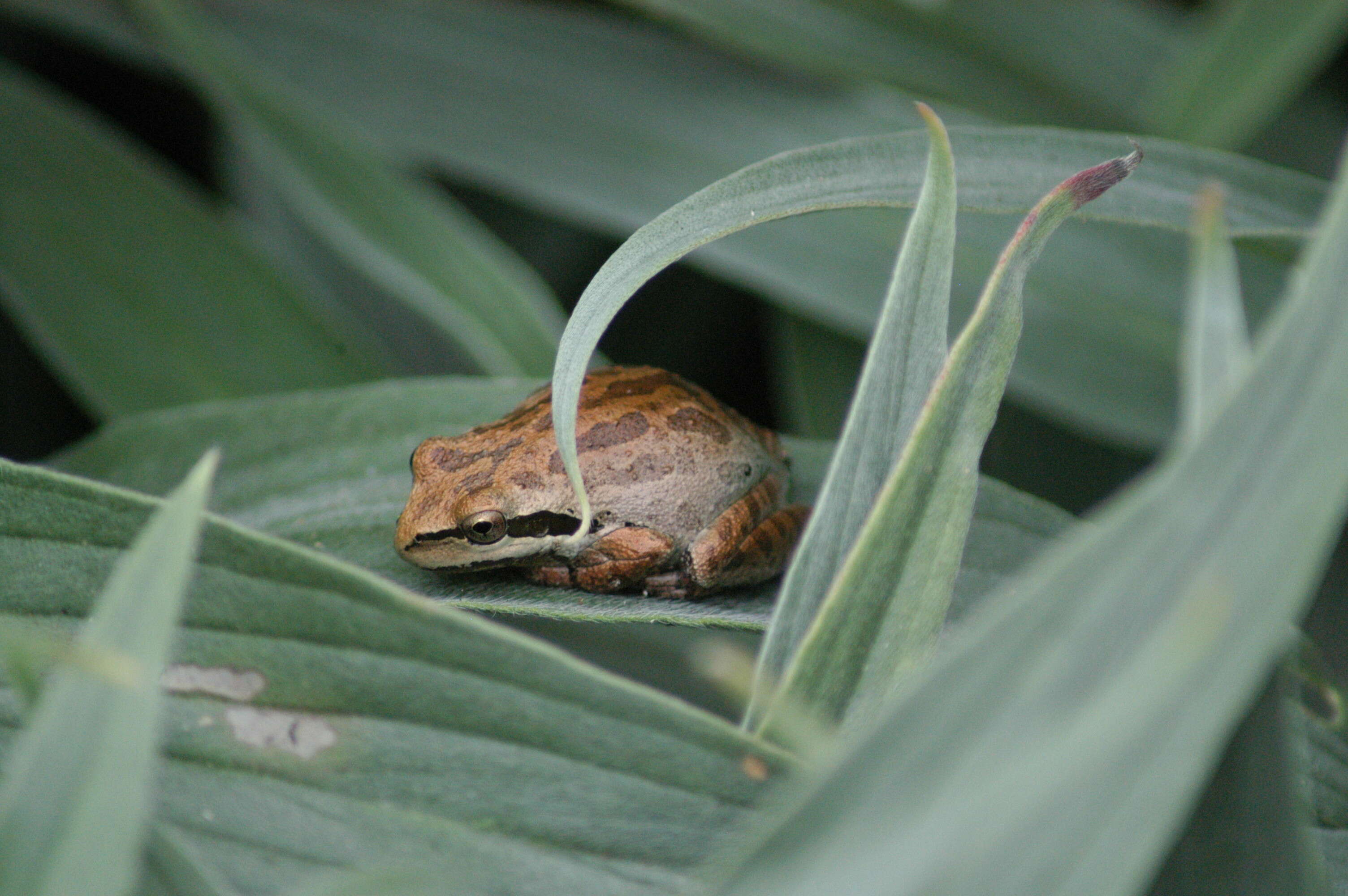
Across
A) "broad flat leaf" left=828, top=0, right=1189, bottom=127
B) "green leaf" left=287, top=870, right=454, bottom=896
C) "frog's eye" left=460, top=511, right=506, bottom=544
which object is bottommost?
"green leaf" left=287, top=870, right=454, bottom=896

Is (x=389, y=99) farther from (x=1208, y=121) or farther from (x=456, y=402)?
(x=1208, y=121)

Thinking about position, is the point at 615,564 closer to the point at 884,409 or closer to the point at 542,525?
the point at 542,525

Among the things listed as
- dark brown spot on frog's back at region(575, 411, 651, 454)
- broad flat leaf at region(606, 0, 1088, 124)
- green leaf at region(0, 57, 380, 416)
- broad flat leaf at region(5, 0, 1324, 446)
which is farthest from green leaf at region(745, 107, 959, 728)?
green leaf at region(0, 57, 380, 416)

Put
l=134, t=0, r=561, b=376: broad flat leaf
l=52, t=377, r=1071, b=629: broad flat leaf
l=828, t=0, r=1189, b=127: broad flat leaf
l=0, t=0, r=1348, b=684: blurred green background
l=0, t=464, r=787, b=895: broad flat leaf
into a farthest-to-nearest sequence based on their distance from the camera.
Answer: l=828, t=0, r=1189, b=127: broad flat leaf, l=0, t=0, r=1348, b=684: blurred green background, l=134, t=0, r=561, b=376: broad flat leaf, l=52, t=377, r=1071, b=629: broad flat leaf, l=0, t=464, r=787, b=895: broad flat leaf

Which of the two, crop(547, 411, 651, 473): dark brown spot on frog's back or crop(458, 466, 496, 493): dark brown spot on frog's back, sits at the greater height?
crop(547, 411, 651, 473): dark brown spot on frog's back

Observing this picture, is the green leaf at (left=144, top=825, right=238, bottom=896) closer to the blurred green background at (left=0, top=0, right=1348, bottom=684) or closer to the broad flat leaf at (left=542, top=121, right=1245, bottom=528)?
the broad flat leaf at (left=542, top=121, right=1245, bottom=528)

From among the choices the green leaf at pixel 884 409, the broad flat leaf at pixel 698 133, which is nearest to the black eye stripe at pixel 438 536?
the green leaf at pixel 884 409
